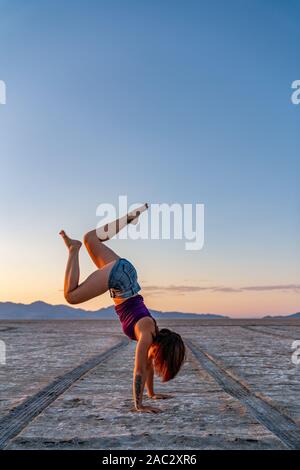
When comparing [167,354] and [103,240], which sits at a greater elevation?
[103,240]

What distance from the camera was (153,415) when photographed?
4344mm

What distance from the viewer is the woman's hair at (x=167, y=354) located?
14.9 ft

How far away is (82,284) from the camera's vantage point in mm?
4555

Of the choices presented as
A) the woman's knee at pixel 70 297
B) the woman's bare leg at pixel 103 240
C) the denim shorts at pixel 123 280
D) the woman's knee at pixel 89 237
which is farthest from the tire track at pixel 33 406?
the woman's knee at pixel 89 237

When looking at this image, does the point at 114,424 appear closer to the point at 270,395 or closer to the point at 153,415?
the point at 153,415

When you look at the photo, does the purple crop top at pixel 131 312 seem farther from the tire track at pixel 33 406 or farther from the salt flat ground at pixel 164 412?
the tire track at pixel 33 406

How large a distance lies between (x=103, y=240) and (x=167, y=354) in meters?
1.32

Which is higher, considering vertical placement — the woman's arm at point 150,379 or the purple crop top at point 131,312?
the purple crop top at point 131,312

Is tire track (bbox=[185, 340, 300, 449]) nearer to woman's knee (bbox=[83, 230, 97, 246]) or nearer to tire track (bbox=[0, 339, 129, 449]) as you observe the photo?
tire track (bbox=[0, 339, 129, 449])

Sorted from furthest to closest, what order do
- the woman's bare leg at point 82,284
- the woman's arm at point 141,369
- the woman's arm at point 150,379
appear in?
1. the woman's arm at point 150,379
2. the woman's bare leg at point 82,284
3. the woman's arm at point 141,369

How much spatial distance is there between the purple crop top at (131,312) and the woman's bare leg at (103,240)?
46 centimetres

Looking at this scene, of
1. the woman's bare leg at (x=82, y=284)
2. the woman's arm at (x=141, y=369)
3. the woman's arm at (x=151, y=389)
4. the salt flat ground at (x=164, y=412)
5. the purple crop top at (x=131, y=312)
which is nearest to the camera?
the salt flat ground at (x=164, y=412)

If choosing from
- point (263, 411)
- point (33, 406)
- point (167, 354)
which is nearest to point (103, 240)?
point (167, 354)

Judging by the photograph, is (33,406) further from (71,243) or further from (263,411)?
(263,411)
